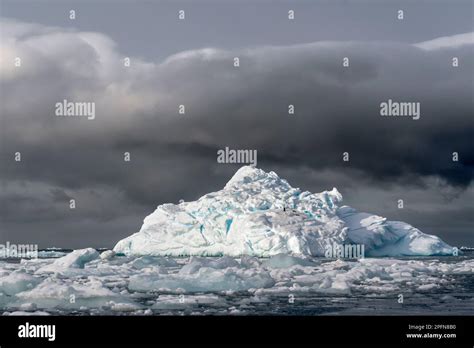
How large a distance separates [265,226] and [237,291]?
56.9 ft

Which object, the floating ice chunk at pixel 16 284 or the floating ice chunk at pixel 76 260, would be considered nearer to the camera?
the floating ice chunk at pixel 16 284

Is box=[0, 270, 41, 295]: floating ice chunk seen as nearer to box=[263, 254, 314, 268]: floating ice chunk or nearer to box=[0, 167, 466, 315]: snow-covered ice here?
box=[0, 167, 466, 315]: snow-covered ice

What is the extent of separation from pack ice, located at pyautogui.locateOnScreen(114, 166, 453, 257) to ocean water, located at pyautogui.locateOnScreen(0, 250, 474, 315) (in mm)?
11810

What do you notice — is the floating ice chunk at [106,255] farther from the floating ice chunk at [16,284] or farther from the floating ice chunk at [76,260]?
the floating ice chunk at [16,284]

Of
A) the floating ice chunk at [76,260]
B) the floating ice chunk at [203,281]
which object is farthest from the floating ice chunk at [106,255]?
the floating ice chunk at [203,281]

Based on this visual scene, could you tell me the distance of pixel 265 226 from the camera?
34.6 meters

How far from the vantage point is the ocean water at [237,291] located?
1447 cm

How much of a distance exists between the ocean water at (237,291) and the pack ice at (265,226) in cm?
1181

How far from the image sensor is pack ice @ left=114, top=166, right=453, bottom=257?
113 feet

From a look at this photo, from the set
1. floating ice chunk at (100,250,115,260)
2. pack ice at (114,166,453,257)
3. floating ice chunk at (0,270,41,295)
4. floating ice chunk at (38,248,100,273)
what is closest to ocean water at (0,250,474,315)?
floating ice chunk at (0,270,41,295)
